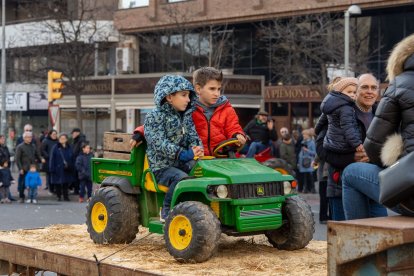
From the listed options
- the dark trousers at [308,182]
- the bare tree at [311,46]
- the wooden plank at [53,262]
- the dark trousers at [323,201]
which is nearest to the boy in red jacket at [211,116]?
the wooden plank at [53,262]

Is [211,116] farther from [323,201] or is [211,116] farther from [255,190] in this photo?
[323,201]

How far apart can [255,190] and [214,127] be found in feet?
3.13

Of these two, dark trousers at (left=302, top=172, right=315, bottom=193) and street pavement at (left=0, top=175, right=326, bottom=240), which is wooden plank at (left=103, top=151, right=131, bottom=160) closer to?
street pavement at (left=0, top=175, right=326, bottom=240)

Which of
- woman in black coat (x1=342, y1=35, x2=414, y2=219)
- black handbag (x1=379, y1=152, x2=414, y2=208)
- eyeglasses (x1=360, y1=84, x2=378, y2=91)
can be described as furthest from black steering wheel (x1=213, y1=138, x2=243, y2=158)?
black handbag (x1=379, y1=152, x2=414, y2=208)

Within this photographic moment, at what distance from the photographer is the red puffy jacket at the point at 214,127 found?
7625 mm

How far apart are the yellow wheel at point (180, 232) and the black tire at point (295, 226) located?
3.23 feet

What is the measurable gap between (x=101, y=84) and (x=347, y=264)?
43.8m

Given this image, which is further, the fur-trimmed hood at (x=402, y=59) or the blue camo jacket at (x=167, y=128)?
the blue camo jacket at (x=167, y=128)

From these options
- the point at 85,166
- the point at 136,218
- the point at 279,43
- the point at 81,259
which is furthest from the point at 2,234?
the point at 279,43

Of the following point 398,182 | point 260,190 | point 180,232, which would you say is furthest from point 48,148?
point 398,182

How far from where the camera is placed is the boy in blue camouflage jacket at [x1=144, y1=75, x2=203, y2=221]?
7.20m

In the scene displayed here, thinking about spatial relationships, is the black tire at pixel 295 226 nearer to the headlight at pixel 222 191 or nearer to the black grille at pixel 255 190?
the black grille at pixel 255 190

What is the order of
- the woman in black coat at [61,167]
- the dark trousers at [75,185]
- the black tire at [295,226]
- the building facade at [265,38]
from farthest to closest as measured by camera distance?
the building facade at [265,38] → the dark trousers at [75,185] → the woman in black coat at [61,167] → the black tire at [295,226]

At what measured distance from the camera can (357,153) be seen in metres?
7.82
